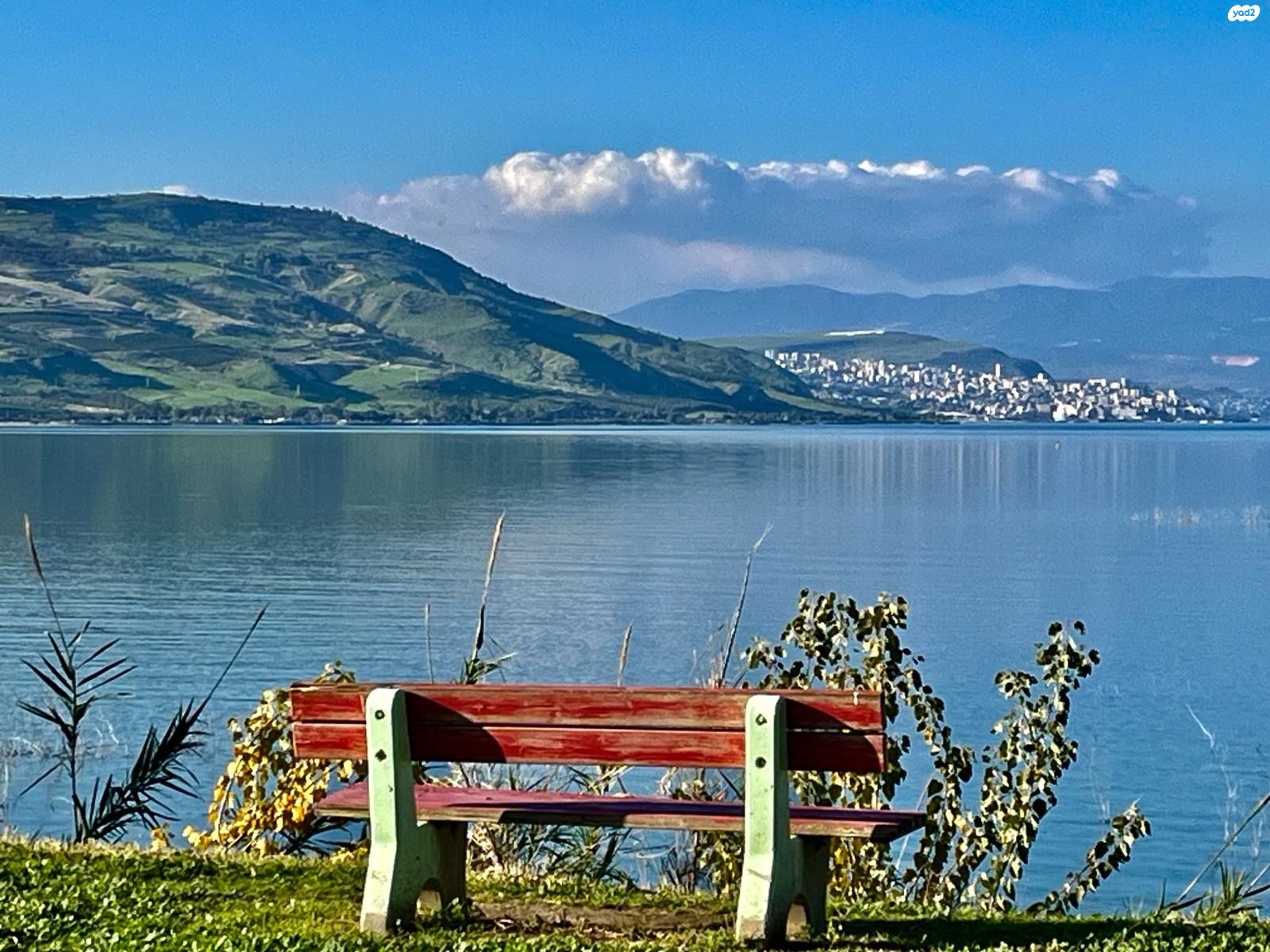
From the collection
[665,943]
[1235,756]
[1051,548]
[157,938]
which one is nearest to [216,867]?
[157,938]

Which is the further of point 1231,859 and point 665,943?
point 1231,859

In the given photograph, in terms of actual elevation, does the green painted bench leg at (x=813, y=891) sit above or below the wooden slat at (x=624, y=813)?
below

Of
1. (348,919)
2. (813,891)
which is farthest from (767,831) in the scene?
(348,919)

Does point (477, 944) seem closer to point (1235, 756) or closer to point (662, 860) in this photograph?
point (662, 860)

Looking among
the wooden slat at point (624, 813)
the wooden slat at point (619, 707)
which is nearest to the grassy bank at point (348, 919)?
the wooden slat at point (624, 813)

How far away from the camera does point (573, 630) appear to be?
108 feet

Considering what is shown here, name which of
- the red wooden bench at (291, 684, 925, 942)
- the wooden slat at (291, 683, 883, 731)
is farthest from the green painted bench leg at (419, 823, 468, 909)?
the wooden slat at (291, 683, 883, 731)

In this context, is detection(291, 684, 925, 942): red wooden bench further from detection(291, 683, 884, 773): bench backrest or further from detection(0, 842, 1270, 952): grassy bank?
detection(0, 842, 1270, 952): grassy bank

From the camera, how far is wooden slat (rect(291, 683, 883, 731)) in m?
7.52

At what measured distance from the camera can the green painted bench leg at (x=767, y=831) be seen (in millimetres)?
7516

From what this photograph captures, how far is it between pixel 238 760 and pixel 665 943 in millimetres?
4868

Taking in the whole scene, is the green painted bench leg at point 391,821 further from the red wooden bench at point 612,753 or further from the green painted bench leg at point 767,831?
the green painted bench leg at point 767,831

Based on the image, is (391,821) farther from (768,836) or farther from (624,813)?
(768,836)

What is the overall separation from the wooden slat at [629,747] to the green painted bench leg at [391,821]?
11 cm
